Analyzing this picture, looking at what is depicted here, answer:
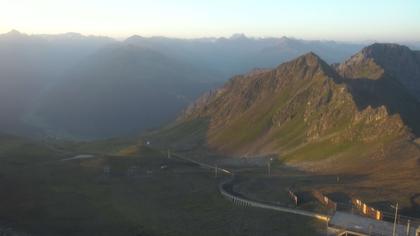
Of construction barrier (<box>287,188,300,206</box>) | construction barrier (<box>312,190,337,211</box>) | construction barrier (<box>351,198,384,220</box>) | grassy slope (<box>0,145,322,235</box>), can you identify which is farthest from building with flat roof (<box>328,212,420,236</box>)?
construction barrier (<box>287,188,300,206</box>)

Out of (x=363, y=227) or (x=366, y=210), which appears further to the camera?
(x=366, y=210)

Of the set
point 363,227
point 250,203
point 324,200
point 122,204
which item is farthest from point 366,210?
point 122,204

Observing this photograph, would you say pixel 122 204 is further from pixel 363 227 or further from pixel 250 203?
pixel 363 227

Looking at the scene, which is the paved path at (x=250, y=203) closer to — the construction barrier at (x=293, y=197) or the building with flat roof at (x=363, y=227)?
the construction barrier at (x=293, y=197)

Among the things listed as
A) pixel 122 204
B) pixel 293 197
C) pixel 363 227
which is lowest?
pixel 122 204

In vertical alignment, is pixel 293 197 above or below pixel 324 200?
below

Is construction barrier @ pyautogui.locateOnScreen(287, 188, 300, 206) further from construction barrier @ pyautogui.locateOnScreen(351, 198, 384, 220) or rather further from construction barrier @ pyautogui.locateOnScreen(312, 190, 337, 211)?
construction barrier @ pyautogui.locateOnScreen(351, 198, 384, 220)
